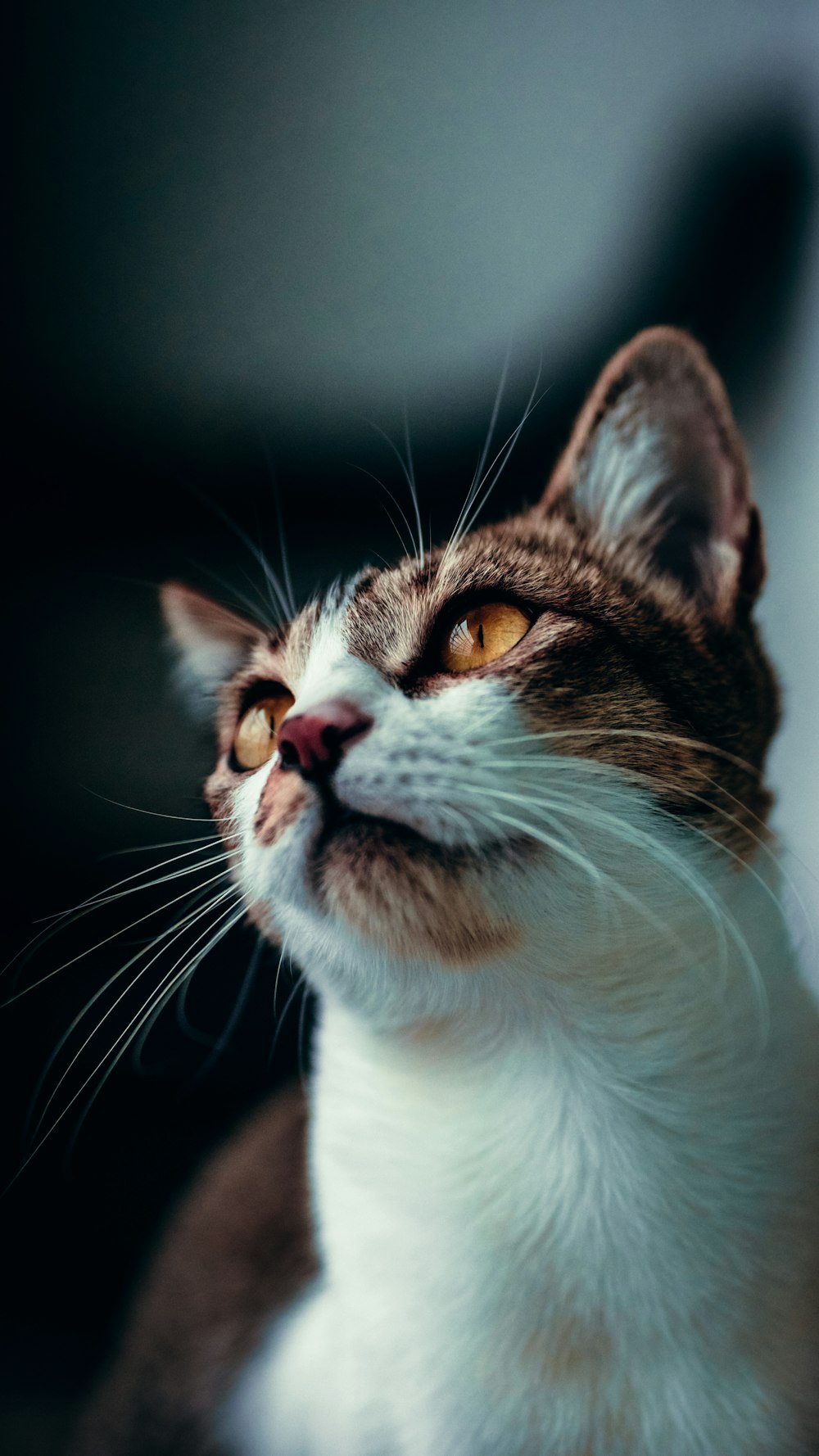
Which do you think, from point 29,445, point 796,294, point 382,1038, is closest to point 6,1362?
point 382,1038

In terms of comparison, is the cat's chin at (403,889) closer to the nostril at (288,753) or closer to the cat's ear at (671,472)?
the nostril at (288,753)

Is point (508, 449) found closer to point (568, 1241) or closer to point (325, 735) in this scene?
point (325, 735)

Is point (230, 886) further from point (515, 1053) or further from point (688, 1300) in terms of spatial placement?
point (688, 1300)

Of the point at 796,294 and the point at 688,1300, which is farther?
the point at 796,294

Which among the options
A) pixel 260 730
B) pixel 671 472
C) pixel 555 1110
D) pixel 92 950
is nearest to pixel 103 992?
pixel 92 950

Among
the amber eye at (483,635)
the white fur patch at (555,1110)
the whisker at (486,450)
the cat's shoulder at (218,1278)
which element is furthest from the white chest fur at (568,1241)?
the whisker at (486,450)
